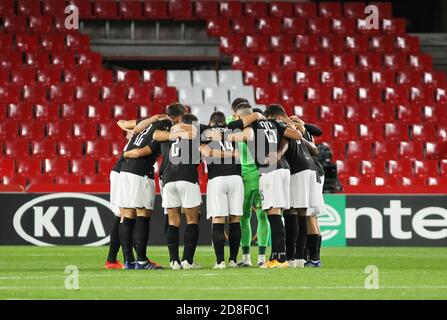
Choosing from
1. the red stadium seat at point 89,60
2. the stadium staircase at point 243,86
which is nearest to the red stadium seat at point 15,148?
the stadium staircase at point 243,86

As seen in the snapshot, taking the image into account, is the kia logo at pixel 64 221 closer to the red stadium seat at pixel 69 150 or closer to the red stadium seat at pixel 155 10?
the red stadium seat at pixel 69 150

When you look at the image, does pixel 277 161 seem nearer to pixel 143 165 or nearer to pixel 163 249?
pixel 143 165

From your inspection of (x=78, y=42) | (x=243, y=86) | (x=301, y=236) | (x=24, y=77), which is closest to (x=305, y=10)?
(x=243, y=86)

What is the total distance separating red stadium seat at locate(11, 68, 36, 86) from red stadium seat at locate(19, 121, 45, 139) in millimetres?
1315

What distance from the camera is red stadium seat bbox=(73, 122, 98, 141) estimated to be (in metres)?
21.1

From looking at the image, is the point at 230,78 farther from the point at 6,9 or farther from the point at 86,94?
the point at 6,9

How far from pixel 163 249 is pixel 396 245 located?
12.6ft

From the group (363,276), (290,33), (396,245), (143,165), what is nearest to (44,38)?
(290,33)

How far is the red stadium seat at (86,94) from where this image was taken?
863 inches

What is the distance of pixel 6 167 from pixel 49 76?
2.94 metres

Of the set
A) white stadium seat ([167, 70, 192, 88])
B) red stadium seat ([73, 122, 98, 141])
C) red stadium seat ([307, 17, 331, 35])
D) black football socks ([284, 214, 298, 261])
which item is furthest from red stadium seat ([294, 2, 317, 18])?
black football socks ([284, 214, 298, 261])

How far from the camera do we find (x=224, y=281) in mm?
10211

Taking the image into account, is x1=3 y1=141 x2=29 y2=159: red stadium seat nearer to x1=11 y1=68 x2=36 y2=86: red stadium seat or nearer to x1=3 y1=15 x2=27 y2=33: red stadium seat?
x1=11 y1=68 x2=36 y2=86: red stadium seat
